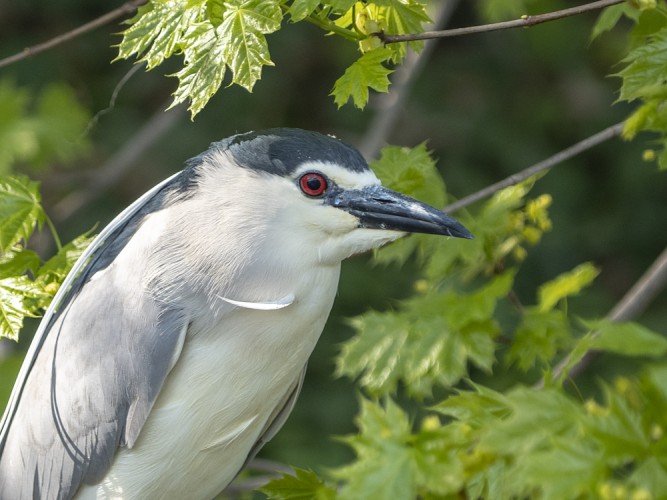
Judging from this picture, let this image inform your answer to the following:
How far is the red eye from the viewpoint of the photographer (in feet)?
6.81

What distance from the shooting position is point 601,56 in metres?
4.93

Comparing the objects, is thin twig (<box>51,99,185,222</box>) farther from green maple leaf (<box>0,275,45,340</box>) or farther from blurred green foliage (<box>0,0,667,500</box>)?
green maple leaf (<box>0,275,45,340</box>)

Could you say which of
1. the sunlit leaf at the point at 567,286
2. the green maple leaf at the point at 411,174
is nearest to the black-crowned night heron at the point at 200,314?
the green maple leaf at the point at 411,174

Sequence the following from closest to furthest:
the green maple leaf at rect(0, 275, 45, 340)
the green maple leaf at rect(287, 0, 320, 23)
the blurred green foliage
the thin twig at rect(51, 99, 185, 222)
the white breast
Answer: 1. the blurred green foliage
2. the green maple leaf at rect(287, 0, 320, 23)
3. the green maple leaf at rect(0, 275, 45, 340)
4. the white breast
5. the thin twig at rect(51, 99, 185, 222)

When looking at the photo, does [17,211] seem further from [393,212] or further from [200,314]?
[393,212]

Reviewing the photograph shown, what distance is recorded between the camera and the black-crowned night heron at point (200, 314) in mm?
2088

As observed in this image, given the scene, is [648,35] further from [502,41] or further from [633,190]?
[502,41]

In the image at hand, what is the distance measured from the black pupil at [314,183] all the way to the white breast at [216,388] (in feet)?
0.60

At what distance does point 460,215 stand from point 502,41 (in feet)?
8.88

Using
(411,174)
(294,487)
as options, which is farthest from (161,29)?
(294,487)

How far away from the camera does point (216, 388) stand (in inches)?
84.0

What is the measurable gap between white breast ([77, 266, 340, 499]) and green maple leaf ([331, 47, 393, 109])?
425mm

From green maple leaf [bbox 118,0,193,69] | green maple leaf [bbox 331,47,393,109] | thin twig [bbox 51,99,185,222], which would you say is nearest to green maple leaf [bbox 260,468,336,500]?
green maple leaf [bbox 331,47,393,109]

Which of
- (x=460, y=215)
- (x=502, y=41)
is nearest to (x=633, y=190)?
(x=502, y=41)
